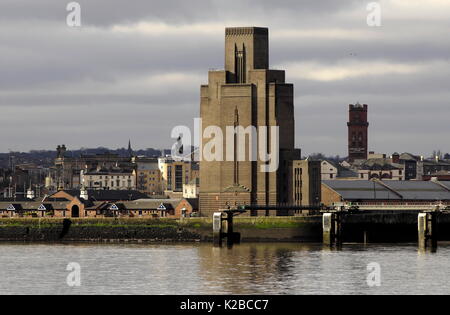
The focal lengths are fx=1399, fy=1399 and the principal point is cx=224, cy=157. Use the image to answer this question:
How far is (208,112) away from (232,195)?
37.9 feet

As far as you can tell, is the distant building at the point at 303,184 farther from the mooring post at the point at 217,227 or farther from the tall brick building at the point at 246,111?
the mooring post at the point at 217,227

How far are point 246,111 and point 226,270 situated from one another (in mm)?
67835

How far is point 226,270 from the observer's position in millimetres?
119062

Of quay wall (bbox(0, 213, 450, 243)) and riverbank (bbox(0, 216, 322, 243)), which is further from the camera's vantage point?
riverbank (bbox(0, 216, 322, 243))

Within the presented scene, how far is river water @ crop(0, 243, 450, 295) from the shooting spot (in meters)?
104

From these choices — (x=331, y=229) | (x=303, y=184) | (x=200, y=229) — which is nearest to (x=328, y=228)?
(x=331, y=229)

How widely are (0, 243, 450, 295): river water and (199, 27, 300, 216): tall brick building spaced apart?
29698 millimetres

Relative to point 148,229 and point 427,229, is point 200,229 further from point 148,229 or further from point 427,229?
point 427,229

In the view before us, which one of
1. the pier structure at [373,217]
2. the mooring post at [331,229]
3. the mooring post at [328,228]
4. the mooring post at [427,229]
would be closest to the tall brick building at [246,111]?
the pier structure at [373,217]

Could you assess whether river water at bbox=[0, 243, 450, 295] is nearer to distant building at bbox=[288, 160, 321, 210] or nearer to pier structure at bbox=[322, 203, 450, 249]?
pier structure at bbox=[322, 203, 450, 249]

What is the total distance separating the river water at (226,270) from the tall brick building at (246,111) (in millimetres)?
29698

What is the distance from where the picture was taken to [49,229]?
17988 centimetres

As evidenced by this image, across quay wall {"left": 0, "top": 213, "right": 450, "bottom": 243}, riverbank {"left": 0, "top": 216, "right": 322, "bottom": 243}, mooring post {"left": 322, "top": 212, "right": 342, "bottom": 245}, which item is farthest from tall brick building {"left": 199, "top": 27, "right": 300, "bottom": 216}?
mooring post {"left": 322, "top": 212, "right": 342, "bottom": 245}
